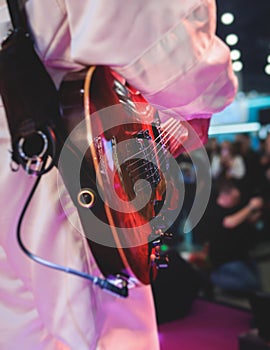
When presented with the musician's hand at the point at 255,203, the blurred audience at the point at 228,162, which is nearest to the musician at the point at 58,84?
the musician's hand at the point at 255,203

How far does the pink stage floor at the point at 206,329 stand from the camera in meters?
1.45

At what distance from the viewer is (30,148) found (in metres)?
0.52

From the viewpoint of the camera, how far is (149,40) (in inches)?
20.9


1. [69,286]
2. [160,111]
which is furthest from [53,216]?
[160,111]

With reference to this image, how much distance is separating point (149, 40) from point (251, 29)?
1330 millimetres

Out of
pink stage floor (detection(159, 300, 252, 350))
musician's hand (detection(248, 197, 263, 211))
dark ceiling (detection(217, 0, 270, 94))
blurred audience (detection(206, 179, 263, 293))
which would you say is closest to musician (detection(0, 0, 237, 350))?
pink stage floor (detection(159, 300, 252, 350))

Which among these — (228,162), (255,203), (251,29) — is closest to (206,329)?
(251,29)

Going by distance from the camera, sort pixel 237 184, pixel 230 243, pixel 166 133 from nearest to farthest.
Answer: pixel 166 133 → pixel 230 243 → pixel 237 184

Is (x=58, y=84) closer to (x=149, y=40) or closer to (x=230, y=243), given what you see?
(x=149, y=40)

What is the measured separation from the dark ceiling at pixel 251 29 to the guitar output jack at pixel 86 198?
1.19m

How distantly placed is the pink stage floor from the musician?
841mm

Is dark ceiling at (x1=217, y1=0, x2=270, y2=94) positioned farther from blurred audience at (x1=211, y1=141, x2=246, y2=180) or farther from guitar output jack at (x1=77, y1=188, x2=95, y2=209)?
blurred audience at (x1=211, y1=141, x2=246, y2=180)

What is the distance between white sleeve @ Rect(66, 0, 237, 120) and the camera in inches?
20.6

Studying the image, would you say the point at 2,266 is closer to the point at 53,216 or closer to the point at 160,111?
the point at 53,216
